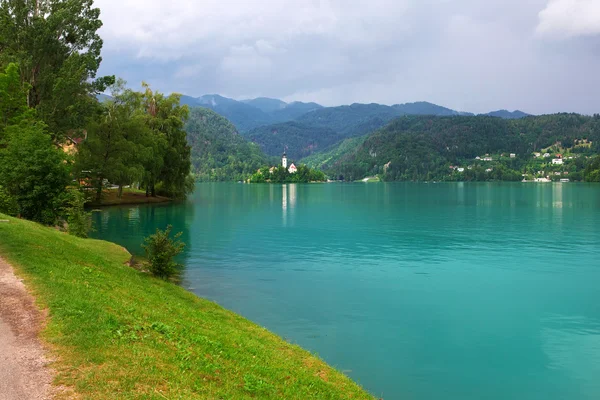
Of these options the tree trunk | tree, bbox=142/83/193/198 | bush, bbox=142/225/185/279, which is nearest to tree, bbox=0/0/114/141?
the tree trunk

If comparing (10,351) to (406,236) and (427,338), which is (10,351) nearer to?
(427,338)

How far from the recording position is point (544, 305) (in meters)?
24.8

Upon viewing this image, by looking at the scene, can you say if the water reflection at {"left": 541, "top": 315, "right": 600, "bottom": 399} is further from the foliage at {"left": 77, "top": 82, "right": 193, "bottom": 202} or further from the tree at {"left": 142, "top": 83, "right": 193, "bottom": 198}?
the tree at {"left": 142, "top": 83, "right": 193, "bottom": 198}

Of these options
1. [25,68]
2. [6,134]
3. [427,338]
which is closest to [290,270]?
[427,338]

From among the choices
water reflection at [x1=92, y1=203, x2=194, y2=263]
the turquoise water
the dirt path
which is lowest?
the turquoise water

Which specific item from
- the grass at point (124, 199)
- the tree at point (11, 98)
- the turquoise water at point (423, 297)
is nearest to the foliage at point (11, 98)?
the tree at point (11, 98)

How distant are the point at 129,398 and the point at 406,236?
44195mm

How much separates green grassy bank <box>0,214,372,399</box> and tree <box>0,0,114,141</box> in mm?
39157

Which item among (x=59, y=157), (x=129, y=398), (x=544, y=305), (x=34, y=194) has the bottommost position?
(x=544, y=305)

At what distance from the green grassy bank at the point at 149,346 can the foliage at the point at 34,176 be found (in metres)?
18.4

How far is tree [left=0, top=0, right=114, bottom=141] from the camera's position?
164ft

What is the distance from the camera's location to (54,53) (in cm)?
5344

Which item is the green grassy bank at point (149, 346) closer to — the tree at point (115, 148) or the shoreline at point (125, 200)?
the tree at point (115, 148)

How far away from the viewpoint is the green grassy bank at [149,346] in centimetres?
891
